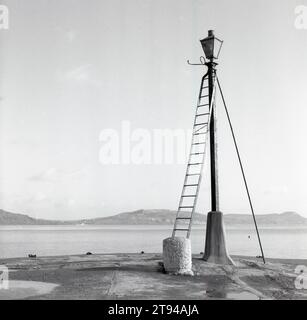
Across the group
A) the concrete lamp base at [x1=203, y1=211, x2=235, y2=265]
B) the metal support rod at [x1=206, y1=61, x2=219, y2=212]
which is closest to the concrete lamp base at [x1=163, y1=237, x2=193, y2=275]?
the concrete lamp base at [x1=203, y1=211, x2=235, y2=265]

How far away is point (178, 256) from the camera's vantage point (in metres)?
8.48

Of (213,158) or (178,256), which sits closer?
(178,256)

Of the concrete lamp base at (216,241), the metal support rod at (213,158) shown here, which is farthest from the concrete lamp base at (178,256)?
the metal support rod at (213,158)

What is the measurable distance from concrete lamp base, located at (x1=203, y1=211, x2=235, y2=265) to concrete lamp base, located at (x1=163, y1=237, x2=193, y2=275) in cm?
170

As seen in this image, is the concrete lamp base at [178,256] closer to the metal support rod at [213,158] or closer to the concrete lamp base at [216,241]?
the concrete lamp base at [216,241]

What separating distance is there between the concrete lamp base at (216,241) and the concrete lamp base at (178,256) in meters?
1.70

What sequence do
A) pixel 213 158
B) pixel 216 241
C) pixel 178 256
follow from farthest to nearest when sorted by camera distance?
pixel 213 158 → pixel 216 241 → pixel 178 256

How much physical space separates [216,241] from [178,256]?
6.50 feet

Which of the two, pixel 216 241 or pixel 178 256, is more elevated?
pixel 216 241

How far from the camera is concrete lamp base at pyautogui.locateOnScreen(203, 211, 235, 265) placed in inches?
395

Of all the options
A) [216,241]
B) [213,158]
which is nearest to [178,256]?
[216,241]

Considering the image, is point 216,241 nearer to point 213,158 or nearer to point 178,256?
point 178,256
